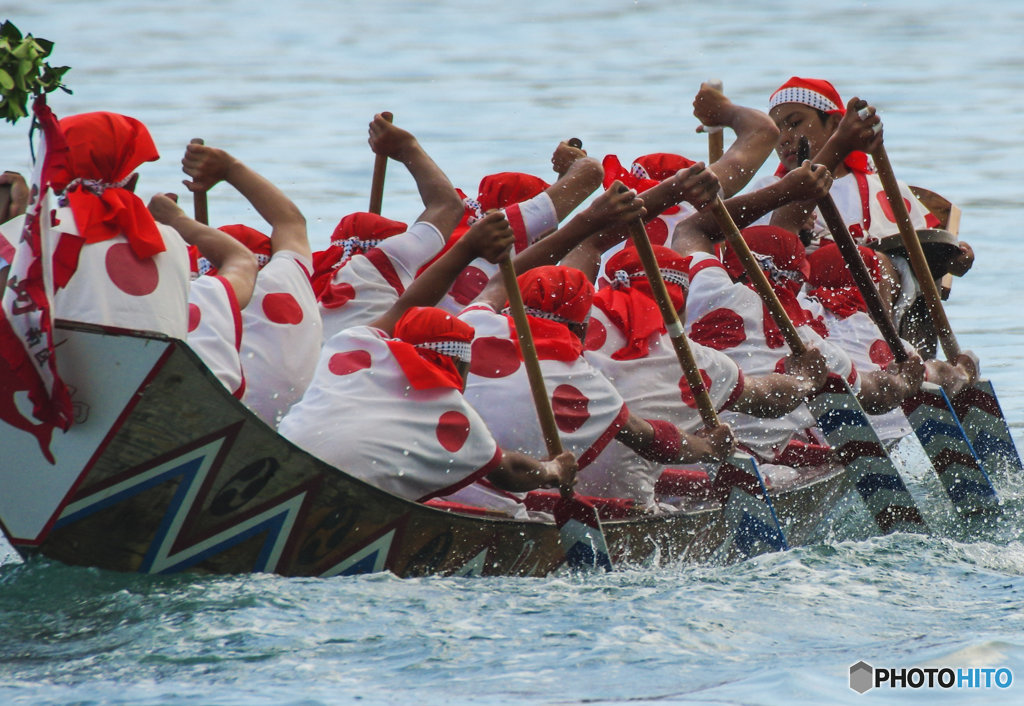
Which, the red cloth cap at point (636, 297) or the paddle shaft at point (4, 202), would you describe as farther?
the red cloth cap at point (636, 297)

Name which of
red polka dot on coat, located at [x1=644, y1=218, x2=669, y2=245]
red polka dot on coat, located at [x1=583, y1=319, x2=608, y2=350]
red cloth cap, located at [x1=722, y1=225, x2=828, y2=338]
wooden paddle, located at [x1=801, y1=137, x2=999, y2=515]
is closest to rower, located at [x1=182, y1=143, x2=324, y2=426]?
red polka dot on coat, located at [x1=583, y1=319, x2=608, y2=350]

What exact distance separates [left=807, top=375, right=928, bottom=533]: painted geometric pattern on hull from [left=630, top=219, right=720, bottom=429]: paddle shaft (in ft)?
2.63

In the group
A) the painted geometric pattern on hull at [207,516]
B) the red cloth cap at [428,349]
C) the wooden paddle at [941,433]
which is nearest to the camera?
the painted geometric pattern on hull at [207,516]

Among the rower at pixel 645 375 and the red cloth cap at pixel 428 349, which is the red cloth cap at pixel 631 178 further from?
the red cloth cap at pixel 428 349

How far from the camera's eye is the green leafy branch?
148 inches

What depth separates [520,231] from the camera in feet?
20.1

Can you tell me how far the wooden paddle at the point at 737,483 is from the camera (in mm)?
5086

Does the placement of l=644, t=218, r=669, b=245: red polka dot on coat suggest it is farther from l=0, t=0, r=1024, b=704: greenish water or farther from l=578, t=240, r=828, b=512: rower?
l=0, t=0, r=1024, b=704: greenish water

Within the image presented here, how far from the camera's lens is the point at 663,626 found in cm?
432

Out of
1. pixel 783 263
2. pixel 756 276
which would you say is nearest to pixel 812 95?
pixel 783 263

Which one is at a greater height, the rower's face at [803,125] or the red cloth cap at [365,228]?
the rower's face at [803,125]

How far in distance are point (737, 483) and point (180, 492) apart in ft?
6.58

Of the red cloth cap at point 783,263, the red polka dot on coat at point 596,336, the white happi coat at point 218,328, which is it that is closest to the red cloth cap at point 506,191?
the red cloth cap at point 783,263

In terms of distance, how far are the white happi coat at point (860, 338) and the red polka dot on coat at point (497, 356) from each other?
6.32ft
